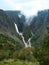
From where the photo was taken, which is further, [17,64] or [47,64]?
[17,64]

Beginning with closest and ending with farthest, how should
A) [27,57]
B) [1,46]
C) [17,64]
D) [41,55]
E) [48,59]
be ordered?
[48,59]
[41,55]
[17,64]
[27,57]
[1,46]

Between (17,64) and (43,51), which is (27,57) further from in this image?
(43,51)

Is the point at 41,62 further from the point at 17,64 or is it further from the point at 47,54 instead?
the point at 17,64

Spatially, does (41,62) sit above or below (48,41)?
below

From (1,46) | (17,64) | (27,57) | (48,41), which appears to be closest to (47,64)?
(48,41)

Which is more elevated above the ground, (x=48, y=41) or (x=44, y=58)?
(x=48, y=41)

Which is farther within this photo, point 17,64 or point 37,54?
point 17,64

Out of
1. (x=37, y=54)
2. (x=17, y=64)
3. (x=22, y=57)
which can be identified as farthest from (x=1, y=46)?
(x=37, y=54)

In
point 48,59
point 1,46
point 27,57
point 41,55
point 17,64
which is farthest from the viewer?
point 1,46
